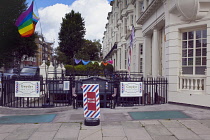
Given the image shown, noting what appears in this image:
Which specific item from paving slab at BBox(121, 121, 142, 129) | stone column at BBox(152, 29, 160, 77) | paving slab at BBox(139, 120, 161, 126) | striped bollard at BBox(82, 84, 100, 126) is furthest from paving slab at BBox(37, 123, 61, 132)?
stone column at BBox(152, 29, 160, 77)

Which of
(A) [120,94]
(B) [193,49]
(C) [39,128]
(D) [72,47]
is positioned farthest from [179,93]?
(D) [72,47]

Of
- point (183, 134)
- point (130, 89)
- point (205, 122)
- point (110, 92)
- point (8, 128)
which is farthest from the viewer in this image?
point (110, 92)

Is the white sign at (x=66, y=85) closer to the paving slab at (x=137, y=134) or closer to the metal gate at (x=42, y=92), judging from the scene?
the metal gate at (x=42, y=92)

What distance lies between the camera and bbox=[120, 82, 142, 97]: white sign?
920 cm

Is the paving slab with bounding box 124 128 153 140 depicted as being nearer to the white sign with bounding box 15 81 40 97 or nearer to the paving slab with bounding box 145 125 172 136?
the paving slab with bounding box 145 125 172 136

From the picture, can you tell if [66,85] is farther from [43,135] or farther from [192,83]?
[192,83]

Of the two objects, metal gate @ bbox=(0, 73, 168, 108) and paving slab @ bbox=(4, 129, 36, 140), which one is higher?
metal gate @ bbox=(0, 73, 168, 108)

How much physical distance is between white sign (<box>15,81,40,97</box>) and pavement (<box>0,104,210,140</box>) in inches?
67.1

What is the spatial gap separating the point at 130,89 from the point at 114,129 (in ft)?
10.5

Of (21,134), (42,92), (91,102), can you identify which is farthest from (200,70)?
(21,134)

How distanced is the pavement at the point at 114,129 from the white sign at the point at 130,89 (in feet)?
3.89

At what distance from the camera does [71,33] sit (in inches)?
1698

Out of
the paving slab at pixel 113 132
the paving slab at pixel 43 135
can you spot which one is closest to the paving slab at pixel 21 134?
the paving slab at pixel 43 135

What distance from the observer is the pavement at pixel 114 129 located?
18.6 feet
